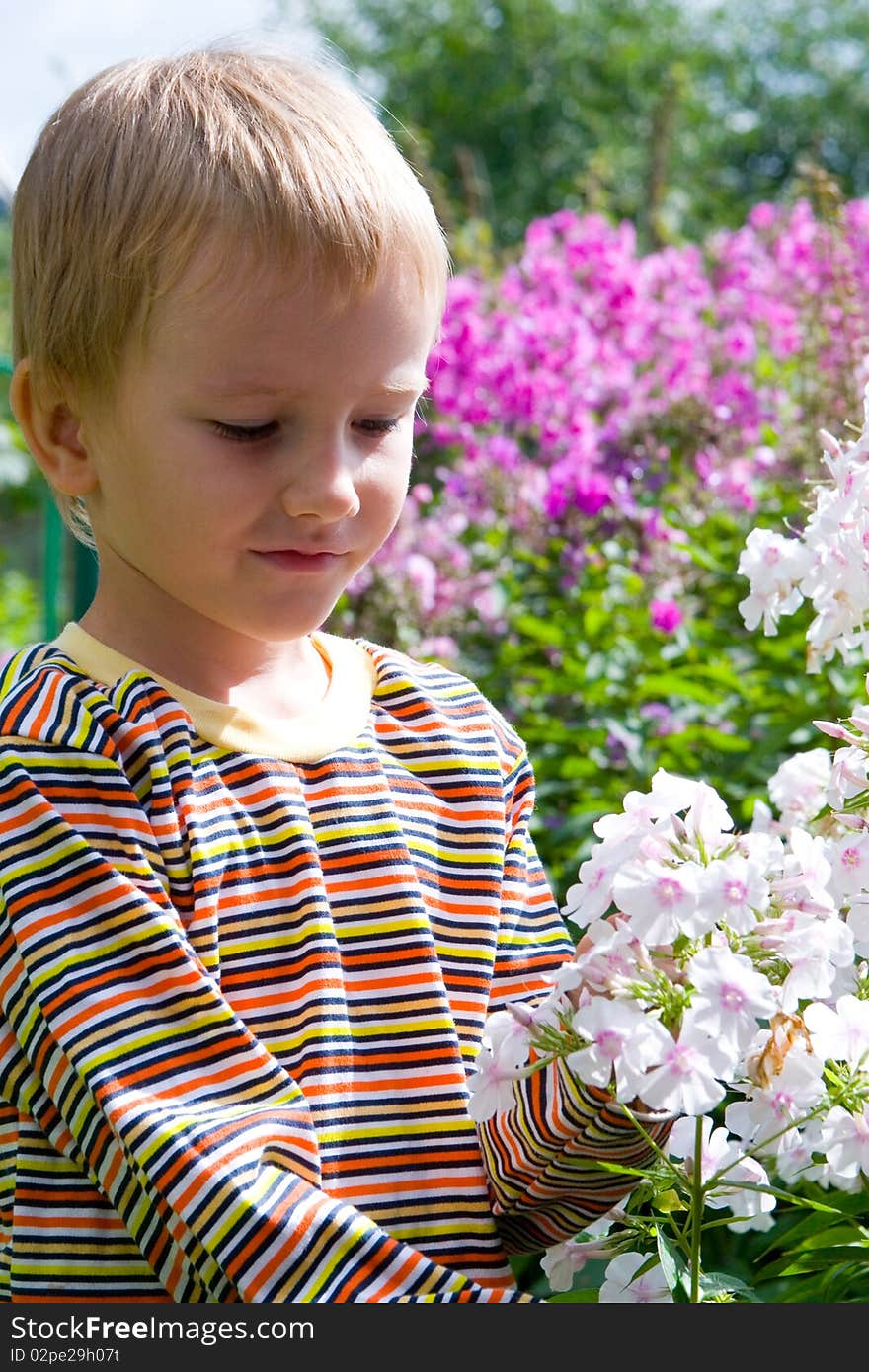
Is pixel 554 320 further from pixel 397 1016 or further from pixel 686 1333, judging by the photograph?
pixel 686 1333

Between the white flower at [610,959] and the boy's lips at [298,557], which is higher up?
the boy's lips at [298,557]

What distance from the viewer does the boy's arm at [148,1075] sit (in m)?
1.10

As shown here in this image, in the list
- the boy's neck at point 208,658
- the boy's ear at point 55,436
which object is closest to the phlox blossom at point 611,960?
the boy's neck at point 208,658

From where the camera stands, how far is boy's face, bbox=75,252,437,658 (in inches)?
46.9

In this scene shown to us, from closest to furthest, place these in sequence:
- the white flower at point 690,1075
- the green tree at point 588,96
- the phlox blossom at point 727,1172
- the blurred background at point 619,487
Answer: the white flower at point 690,1075
the phlox blossom at point 727,1172
the blurred background at point 619,487
the green tree at point 588,96

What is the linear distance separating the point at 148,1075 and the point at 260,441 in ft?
1.56

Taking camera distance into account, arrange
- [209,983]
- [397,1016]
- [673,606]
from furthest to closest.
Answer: [673,606]
[397,1016]
[209,983]

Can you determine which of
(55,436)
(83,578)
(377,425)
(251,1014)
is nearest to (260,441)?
(377,425)

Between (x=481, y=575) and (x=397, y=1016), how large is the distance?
220cm

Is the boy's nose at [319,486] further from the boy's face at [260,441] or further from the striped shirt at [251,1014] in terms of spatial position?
the striped shirt at [251,1014]

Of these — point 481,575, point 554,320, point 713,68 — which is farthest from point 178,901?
point 713,68

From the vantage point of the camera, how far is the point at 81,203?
126 cm

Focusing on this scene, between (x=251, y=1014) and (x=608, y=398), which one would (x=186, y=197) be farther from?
(x=608, y=398)

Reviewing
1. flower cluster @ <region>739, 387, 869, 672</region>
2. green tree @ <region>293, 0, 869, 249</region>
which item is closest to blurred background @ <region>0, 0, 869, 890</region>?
flower cluster @ <region>739, 387, 869, 672</region>
